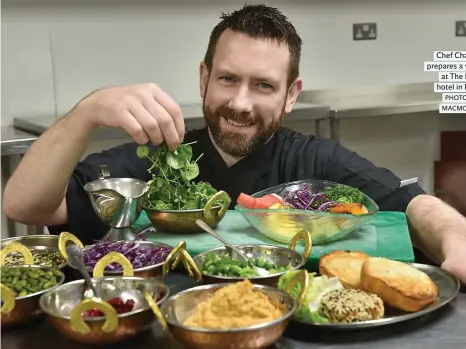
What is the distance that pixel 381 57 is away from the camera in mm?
3975

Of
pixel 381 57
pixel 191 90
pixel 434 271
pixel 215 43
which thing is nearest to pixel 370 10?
pixel 381 57

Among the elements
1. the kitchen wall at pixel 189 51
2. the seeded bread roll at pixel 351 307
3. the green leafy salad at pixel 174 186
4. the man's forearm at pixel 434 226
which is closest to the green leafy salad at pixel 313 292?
the seeded bread roll at pixel 351 307

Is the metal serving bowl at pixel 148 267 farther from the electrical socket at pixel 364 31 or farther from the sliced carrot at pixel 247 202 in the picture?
the electrical socket at pixel 364 31

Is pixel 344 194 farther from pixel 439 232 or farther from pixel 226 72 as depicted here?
pixel 226 72

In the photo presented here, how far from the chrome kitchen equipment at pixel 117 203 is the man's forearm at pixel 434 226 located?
0.62m

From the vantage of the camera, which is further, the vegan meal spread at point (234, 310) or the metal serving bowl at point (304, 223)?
the metal serving bowl at point (304, 223)

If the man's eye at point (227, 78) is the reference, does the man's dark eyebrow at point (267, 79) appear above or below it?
below

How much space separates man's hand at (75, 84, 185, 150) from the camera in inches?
50.4

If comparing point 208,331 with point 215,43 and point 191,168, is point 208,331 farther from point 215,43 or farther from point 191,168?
point 215,43

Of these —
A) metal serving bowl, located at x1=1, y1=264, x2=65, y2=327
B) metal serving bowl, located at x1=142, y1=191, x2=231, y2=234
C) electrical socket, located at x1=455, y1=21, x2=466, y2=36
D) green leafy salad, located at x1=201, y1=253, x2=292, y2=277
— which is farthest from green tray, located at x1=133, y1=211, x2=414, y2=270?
electrical socket, located at x1=455, y1=21, x2=466, y2=36

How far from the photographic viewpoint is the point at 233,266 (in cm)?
111

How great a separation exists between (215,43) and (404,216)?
Answer: 82cm

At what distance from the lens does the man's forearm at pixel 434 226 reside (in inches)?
50.9

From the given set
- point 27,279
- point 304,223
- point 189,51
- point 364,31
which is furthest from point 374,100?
point 27,279
